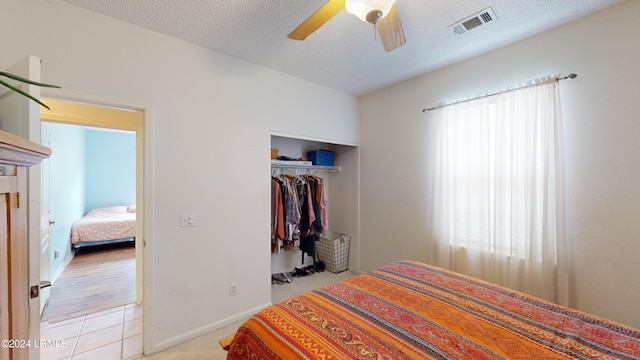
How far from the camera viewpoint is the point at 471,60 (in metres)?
2.43

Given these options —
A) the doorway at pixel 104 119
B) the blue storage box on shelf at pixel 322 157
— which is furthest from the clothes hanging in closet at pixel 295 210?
the doorway at pixel 104 119

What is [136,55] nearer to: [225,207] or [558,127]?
[225,207]

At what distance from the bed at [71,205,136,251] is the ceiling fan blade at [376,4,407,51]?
5617mm

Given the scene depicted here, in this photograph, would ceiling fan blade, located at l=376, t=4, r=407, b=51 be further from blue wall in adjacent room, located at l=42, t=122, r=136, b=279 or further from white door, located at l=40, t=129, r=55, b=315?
blue wall in adjacent room, located at l=42, t=122, r=136, b=279

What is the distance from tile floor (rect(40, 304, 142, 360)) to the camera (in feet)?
6.36

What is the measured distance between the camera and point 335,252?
3557 mm

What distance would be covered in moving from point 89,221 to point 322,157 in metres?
4.73

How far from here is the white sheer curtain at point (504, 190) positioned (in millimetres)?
1933

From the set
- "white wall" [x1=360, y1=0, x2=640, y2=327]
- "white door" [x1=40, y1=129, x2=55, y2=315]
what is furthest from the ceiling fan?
"white door" [x1=40, y1=129, x2=55, y2=315]

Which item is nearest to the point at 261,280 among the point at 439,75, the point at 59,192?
the point at 439,75

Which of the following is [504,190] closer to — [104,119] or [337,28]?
[337,28]

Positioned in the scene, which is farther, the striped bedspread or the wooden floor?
the wooden floor

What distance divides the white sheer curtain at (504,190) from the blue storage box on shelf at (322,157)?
1.48m

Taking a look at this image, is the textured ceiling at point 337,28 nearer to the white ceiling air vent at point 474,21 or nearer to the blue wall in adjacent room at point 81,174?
the white ceiling air vent at point 474,21
